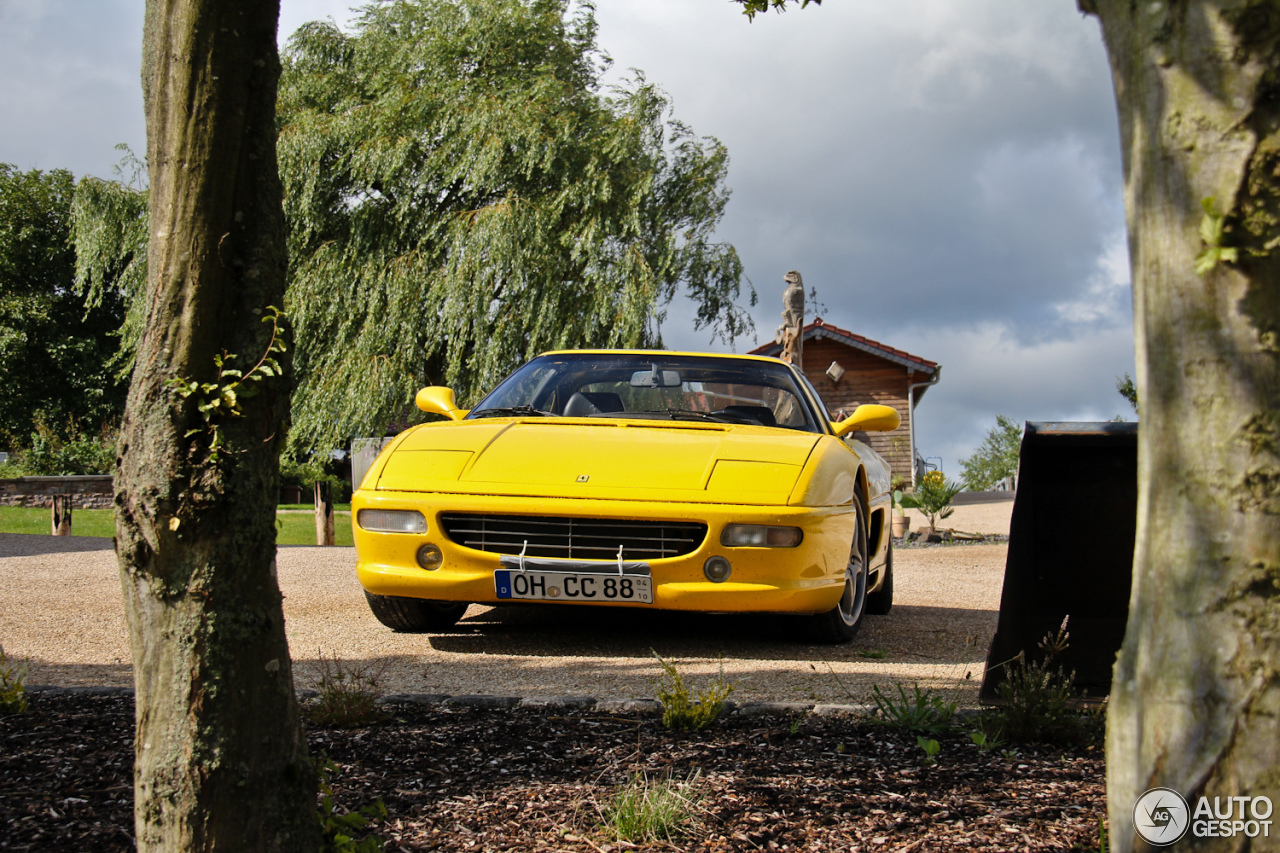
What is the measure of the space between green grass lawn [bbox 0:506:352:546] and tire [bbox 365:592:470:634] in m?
9.64

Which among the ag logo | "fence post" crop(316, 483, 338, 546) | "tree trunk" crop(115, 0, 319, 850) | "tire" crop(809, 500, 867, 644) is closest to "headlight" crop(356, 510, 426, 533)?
"tire" crop(809, 500, 867, 644)

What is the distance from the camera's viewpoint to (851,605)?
516 cm

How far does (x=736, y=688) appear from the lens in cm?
387

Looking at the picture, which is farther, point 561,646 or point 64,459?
point 64,459

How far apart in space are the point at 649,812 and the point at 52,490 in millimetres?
22845

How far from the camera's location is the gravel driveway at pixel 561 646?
402 cm

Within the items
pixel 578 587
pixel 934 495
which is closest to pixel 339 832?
pixel 578 587

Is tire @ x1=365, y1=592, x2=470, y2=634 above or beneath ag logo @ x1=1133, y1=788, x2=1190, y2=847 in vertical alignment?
beneath

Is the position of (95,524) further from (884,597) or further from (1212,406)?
(1212,406)

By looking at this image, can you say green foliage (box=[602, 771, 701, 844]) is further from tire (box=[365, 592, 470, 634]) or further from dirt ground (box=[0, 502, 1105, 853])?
tire (box=[365, 592, 470, 634])

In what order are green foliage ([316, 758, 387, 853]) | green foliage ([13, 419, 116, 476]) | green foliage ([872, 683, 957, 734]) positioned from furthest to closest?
green foliage ([13, 419, 116, 476]), green foliage ([872, 683, 957, 734]), green foliage ([316, 758, 387, 853])

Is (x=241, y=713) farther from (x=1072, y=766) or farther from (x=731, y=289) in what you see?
(x=731, y=289)

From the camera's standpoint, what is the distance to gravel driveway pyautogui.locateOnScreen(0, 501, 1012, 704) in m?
4.02

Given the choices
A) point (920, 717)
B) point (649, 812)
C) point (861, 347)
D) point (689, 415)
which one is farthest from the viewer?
point (861, 347)
